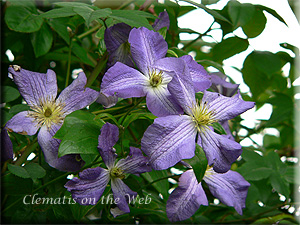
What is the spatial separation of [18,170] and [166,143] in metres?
0.29

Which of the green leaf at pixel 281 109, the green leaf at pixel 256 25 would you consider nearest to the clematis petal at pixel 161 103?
the green leaf at pixel 256 25

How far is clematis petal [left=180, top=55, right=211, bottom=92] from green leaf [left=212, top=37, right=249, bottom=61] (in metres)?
0.32

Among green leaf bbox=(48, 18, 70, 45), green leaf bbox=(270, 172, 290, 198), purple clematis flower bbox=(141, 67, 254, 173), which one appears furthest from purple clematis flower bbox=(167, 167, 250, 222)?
green leaf bbox=(48, 18, 70, 45)

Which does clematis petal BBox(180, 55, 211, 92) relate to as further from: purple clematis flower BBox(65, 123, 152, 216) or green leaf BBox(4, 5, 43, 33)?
green leaf BBox(4, 5, 43, 33)

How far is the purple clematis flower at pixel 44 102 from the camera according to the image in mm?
636

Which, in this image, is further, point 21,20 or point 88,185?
point 21,20

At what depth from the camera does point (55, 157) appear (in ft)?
1.97

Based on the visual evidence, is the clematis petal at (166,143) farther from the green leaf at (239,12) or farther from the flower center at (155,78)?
the green leaf at (239,12)

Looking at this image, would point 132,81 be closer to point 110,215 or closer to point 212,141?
point 212,141

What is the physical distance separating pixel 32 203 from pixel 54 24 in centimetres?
41

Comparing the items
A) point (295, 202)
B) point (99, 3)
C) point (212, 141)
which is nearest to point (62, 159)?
point (212, 141)

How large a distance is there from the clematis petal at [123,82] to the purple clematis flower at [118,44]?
4 centimetres

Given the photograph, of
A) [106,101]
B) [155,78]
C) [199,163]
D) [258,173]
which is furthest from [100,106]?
[258,173]

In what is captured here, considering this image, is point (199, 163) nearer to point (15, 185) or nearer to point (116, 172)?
point (116, 172)
